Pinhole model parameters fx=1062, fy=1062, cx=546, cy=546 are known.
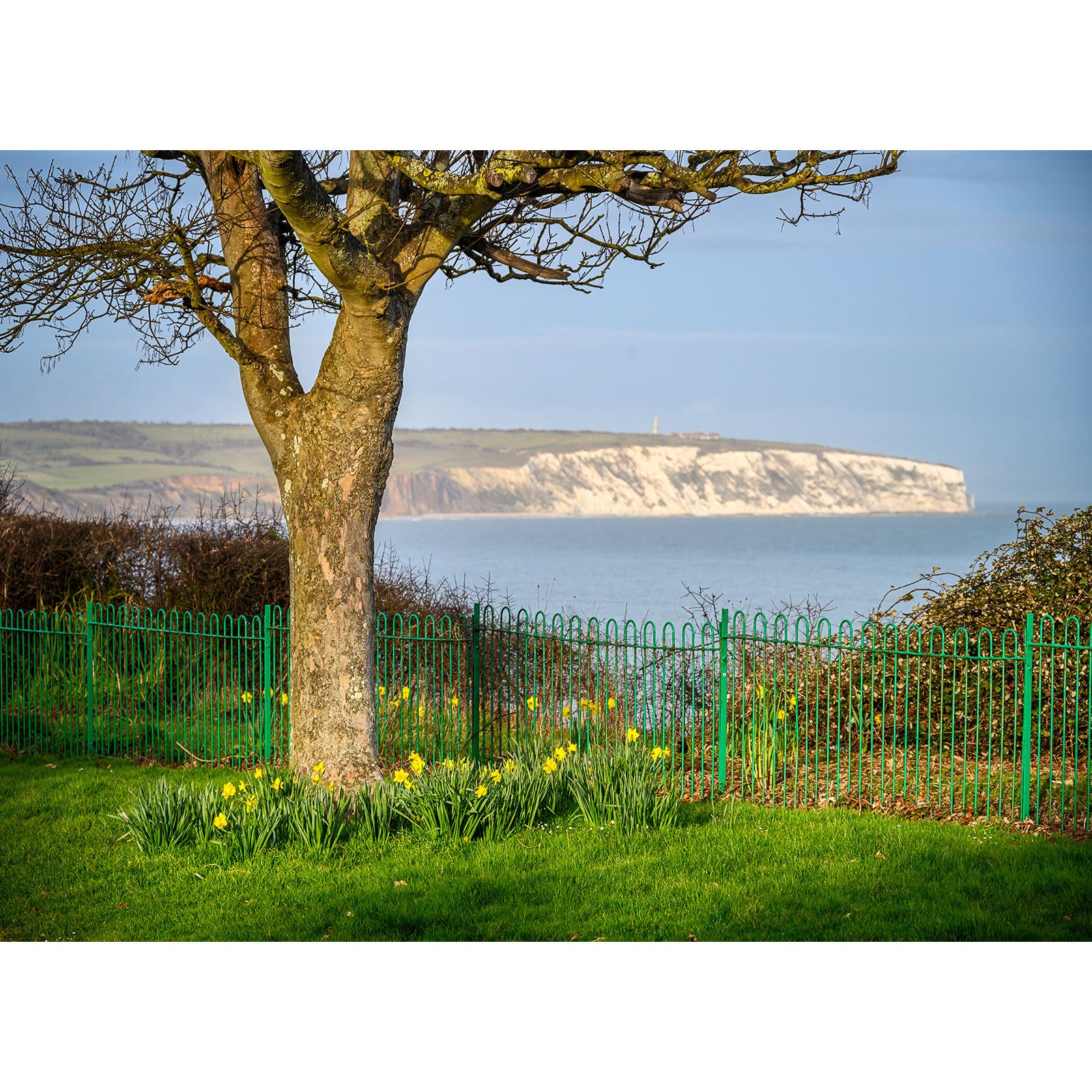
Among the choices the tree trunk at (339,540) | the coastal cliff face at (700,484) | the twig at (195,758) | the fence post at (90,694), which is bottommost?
the twig at (195,758)

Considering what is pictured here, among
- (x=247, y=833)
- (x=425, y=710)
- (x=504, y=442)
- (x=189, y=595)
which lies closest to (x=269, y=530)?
(x=189, y=595)

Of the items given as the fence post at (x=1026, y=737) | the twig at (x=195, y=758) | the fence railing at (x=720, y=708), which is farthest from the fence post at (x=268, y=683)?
the fence post at (x=1026, y=737)

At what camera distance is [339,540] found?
747 centimetres

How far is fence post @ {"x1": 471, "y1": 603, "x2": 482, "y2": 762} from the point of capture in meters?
9.12

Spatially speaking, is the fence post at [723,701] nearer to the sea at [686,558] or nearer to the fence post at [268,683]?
the sea at [686,558]

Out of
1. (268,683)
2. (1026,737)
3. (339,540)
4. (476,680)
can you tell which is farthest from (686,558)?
(339,540)

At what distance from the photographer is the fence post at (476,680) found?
9.12 m

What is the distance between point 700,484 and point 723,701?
8776 centimetres

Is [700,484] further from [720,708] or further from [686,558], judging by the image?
[720,708]

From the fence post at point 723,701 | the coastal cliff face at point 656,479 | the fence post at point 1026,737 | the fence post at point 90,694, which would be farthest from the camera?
the coastal cliff face at point 656,479

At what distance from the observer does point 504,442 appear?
317 feet

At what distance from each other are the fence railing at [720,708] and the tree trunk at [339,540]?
115 centimetres

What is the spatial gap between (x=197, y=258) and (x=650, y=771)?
17.4 feet

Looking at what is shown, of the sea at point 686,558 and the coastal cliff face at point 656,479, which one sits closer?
the sea at point 686,558
